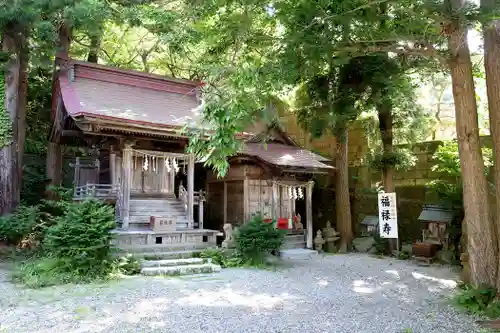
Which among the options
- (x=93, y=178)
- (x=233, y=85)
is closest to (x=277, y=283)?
(x=233, y=85)

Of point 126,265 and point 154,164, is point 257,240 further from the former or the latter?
point 154,164

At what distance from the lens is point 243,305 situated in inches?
267

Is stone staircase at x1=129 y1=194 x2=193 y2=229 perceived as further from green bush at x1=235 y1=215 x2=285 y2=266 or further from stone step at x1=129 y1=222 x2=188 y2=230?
green bush at x1=235 y1=215 x2=285 y2=266

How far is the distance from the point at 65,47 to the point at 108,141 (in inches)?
211

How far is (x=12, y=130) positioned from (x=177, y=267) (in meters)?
6.78

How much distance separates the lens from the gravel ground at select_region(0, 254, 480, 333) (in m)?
5.59

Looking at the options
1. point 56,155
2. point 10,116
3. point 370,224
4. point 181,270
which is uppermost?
point 10,116

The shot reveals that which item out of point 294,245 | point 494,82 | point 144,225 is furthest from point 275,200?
point 494,82

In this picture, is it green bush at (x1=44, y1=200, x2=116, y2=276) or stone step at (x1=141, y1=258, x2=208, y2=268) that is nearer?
green bush at (x1=44, y1=200, x2=116, y2=276)

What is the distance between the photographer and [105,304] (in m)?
6.58

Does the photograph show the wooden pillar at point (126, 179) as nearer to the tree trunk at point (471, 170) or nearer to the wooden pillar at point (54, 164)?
the wooden pillar at point (54, 164)

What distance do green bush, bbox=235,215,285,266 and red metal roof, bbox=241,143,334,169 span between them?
8.24ft

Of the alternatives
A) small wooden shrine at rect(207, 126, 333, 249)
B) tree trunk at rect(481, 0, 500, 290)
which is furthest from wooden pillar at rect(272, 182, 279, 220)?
tree trunk at rect(481, 0, 500, 290)

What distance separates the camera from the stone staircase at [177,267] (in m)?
9.26
